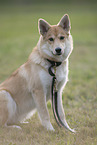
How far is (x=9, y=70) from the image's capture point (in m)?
8.57

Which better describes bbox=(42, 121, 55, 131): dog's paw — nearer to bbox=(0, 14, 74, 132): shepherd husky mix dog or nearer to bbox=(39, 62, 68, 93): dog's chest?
bbox=(0, 14, 74, 132): shepherd husky mix dog

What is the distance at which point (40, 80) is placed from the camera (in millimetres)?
3955

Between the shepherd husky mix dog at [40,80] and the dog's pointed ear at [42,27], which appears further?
the dog's pointed ear at [42,27]

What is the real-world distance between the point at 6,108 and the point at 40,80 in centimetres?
78

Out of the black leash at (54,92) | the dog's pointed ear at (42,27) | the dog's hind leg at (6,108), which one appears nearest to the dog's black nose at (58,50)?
the black leash at (54,92)

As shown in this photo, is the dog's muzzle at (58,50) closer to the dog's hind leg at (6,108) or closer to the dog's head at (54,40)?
the dog's head at (54,40)

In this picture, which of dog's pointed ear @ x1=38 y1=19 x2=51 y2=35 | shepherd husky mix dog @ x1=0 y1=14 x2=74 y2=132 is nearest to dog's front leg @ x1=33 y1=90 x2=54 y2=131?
shepherd husky mix dog @ x1=0 y1=14 x2=74 y2=132

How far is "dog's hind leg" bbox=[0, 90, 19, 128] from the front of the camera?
401 cm

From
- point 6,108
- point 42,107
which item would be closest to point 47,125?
point 42,107

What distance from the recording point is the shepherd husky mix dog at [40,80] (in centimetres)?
398

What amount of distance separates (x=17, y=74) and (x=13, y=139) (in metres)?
1.27

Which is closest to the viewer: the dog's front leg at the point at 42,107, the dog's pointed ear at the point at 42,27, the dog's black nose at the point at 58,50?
the dog's black nose at the point at 58,50

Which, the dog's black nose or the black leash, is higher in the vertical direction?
the dog's black nose

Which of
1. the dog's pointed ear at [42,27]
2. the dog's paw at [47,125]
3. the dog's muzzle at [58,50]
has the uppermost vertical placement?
the dog's pointed ear at [42,27]
